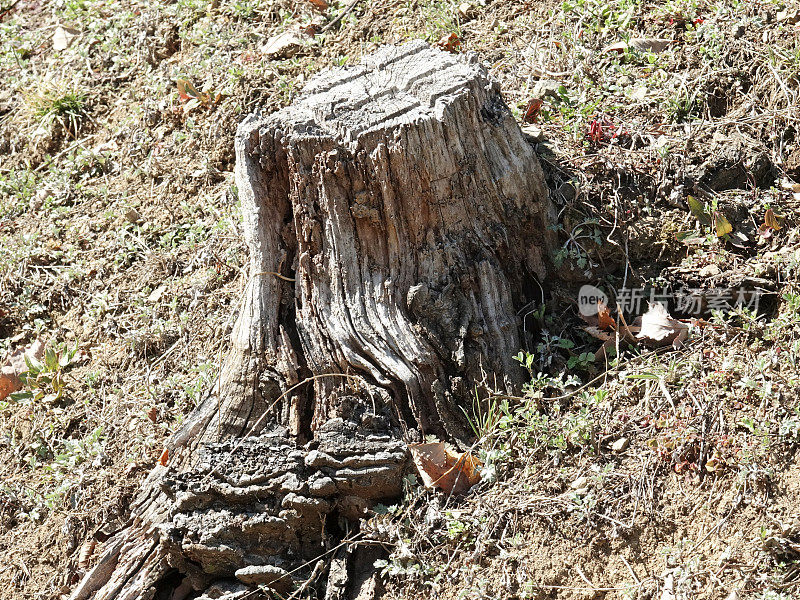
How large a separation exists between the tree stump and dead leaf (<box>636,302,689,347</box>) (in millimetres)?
511

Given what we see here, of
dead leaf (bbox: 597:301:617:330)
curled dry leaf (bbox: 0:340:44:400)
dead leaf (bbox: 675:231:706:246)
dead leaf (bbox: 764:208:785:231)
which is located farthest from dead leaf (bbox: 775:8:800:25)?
curled dry leaf (bbox: 0:340:44:400)

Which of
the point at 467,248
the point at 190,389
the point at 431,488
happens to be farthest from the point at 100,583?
the point at 467,248

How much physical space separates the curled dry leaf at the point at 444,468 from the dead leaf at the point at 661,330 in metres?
0.88

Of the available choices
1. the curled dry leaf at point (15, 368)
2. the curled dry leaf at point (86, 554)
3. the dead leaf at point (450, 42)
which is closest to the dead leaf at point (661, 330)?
the dead leaf at point (450, 42)

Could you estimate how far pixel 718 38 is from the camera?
13.0 feet

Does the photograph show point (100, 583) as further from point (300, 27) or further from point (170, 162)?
point (300, 27)

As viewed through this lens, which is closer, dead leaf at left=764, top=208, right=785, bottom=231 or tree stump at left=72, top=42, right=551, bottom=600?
tree stump at left=72, top=42, right=551, bottom=600

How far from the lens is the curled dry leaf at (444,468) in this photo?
2980 millimetres

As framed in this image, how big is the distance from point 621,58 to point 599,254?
134cm

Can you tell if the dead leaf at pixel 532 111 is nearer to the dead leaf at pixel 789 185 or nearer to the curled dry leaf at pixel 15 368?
the dead leaf at pixel 789 185

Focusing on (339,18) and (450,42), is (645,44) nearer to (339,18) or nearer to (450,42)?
(450,42)

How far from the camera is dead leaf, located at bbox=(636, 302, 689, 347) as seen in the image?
3203 millimetres

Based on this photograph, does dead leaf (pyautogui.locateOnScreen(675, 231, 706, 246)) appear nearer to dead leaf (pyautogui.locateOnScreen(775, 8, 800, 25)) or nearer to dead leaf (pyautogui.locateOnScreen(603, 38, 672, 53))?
dead leaf (pyautogui.locateOnScreen(603, 38, 672, 53))

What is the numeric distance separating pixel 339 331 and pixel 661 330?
1.31m
